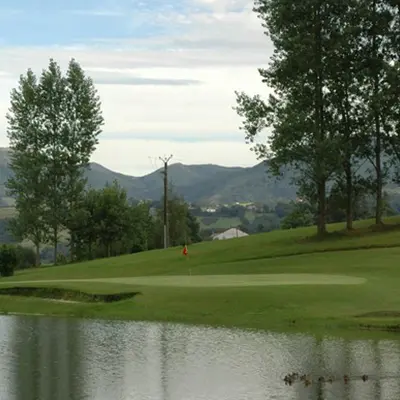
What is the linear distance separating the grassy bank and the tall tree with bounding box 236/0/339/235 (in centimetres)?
627

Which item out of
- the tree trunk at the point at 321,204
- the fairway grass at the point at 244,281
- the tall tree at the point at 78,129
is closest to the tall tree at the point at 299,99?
the tree trunk at the point at 321,204

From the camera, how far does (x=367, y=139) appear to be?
67688mm

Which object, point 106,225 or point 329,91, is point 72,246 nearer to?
point 106,225

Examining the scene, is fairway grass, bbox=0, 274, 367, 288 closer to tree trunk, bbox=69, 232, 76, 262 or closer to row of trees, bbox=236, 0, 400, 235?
row of trees, bbox=236, 0, 400, 235

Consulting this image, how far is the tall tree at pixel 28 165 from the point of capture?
8969 centimetres

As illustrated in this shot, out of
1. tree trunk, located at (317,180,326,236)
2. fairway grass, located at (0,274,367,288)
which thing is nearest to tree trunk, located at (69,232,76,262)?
tree trunk, located at (317,180,326,236)

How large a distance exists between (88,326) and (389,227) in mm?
38103

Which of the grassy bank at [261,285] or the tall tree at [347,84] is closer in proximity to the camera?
the grassy bank at [261,285]

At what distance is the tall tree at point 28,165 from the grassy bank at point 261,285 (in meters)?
25.7

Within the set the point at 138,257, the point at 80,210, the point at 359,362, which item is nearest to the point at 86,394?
the point at 359,362

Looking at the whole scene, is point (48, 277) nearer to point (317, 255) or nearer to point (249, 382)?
point (317, 255)

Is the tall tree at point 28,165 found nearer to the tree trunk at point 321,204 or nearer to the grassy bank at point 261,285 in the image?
the grassy bank at point 261,285

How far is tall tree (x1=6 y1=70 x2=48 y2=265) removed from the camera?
89.7 meters

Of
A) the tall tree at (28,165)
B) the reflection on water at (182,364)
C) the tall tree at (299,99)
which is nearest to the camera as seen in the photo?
the reflection on water at (182,364)
